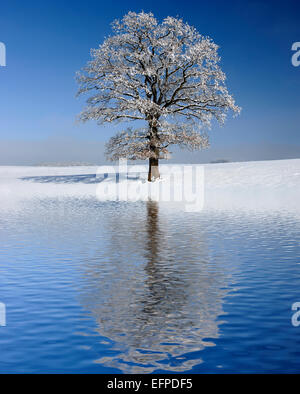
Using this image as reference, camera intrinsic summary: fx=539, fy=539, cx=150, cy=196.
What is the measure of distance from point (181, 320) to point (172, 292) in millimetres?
1793

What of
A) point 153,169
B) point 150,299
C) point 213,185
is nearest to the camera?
point 150,299

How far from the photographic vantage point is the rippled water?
6.49 metres

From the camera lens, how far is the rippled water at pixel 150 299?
21.3 ft

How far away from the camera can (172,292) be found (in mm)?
9844

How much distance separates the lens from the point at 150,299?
9.34 meters

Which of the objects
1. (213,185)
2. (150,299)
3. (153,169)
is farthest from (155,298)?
(153,169)

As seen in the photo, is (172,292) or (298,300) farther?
Result: (172,292)

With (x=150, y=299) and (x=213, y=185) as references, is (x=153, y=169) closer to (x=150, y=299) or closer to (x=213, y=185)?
(x=213, y=185)

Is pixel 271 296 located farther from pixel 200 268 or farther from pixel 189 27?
pixel 189 27

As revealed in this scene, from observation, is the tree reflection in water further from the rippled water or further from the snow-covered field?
the snow-covered field

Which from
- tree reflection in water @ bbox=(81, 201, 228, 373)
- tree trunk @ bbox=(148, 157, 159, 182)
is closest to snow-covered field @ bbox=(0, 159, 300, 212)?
tree trunk @ bbox=(148, 157, 159, 182)

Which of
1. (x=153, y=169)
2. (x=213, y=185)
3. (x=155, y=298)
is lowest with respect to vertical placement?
(x=155, y=298)

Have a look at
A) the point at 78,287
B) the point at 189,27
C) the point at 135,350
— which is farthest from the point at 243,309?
the point at 189,27

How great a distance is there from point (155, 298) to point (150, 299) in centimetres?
12
